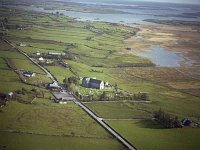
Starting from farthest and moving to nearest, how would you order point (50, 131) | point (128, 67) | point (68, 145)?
point (128, 67), point (50, 131), point (68, 145)

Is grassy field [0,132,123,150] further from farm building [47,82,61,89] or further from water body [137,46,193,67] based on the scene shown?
water body [137,46,193,67]

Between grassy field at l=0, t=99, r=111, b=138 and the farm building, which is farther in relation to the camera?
the farm building

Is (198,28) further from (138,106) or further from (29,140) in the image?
(29,140)

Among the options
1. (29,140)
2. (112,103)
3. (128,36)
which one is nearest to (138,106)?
(112,103)

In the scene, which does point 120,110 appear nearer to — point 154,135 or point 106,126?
point 106,126

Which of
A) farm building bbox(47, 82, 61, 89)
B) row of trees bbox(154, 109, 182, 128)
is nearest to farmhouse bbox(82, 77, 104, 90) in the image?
farm building bbox(47, 82, 61, 89)

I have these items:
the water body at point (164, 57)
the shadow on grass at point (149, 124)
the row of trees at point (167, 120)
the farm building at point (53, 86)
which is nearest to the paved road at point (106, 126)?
the shadow on grass at point (149, 124)

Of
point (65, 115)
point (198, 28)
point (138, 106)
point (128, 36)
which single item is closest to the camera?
point (65, 115)
